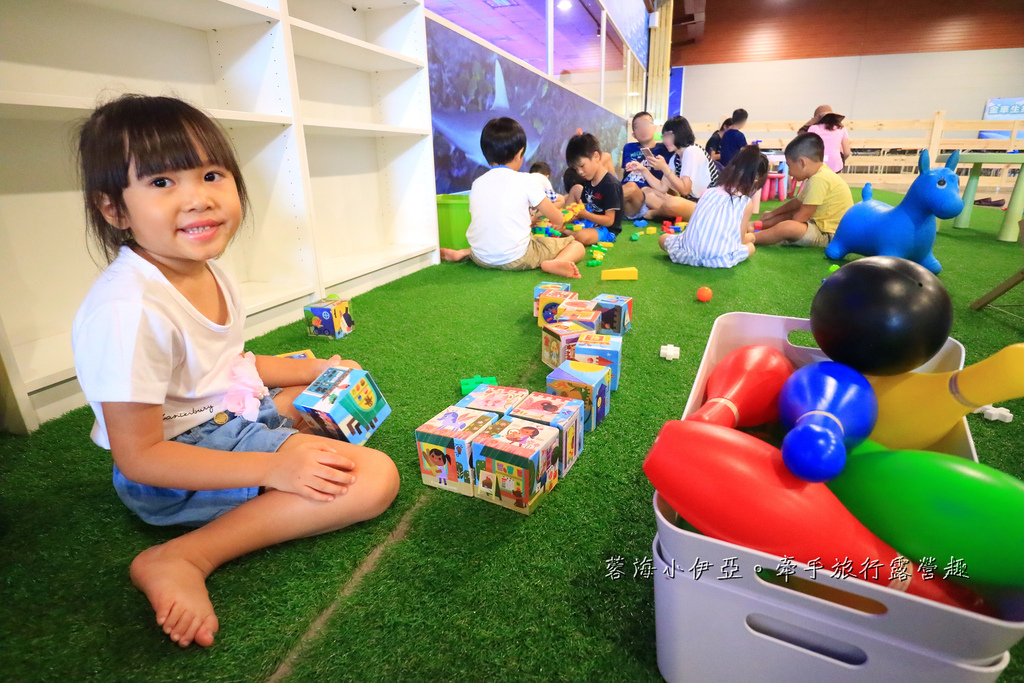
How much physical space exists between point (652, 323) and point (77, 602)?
5.48ft

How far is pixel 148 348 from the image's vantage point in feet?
2.50

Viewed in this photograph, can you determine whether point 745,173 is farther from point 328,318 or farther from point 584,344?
point 328,318

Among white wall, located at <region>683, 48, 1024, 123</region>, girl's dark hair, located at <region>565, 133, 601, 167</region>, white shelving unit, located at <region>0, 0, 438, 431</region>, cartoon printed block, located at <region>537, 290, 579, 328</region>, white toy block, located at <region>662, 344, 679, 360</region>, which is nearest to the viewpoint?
white shelving unit, located at <region>0, 0, 438, 431</region>

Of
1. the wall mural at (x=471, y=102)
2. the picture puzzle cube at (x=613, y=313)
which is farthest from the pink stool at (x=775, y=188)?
the picture puzzle cube at (x=613, y=313)

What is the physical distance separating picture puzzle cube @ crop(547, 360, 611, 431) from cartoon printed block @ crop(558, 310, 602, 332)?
0.26 m

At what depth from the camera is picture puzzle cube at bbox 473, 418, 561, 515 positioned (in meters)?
0.89

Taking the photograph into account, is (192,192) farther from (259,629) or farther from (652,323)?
(652,323)


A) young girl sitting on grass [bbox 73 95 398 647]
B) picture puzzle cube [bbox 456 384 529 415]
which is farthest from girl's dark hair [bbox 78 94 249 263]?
picture puzzle cube [bbox 456 384 529 415]

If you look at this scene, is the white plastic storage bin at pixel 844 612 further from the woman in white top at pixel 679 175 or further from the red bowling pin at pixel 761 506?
the woman in white top at pixel 679 175

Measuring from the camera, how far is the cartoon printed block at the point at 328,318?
1751mm

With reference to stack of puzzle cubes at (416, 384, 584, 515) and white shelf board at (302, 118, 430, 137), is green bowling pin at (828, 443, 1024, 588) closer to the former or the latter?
stack of puzzle cubes at (416, 384, 584, 515)

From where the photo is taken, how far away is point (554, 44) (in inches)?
179

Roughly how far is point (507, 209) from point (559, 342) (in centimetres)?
137

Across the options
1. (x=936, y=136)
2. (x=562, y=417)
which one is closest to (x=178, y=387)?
(x=562, y=417)
